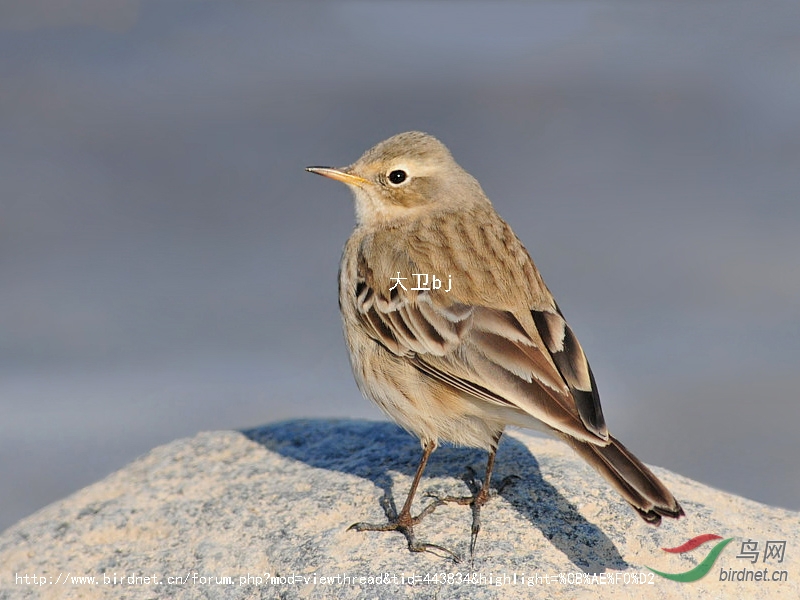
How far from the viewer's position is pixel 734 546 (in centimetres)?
547

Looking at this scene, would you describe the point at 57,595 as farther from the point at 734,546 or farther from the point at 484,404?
the point at 734,546

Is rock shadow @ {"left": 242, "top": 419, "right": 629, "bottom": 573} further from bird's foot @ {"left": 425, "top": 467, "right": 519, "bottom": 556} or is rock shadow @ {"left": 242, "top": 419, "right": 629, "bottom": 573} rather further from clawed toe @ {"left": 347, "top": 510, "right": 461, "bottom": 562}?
clawed toe @ {"left": 347, "top": 510, "right": 461, "bottom": 562}

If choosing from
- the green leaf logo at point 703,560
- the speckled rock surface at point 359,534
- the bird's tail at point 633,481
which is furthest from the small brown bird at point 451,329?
the green leaf logo at point 703,560

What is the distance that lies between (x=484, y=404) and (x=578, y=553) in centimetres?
90

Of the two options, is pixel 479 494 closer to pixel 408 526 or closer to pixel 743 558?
pixel 408 526

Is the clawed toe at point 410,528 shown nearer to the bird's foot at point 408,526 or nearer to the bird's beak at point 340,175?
the bird's foot at point 408,526

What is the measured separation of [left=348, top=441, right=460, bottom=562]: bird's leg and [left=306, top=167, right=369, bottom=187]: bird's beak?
1.82 m

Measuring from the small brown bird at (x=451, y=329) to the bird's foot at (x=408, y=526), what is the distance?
0.01 metres

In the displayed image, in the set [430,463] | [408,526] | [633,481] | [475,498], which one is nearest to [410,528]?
[408,526]

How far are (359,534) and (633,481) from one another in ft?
5.38

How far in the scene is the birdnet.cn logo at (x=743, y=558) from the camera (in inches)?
205

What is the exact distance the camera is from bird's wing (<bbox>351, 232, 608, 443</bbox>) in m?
5.11

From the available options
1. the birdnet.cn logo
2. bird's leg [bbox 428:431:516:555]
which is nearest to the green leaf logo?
the birdnet.cn logo

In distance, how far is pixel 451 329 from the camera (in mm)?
5605
